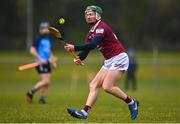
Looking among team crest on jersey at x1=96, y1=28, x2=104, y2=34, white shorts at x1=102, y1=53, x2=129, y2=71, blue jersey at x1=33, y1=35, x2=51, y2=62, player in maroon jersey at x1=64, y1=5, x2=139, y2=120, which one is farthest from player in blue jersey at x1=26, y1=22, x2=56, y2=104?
team crest on jersey at x1=96, y1=28, x2=104, y2=34

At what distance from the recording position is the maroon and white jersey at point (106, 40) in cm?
1306

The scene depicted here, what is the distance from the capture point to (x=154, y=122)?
12.8 m

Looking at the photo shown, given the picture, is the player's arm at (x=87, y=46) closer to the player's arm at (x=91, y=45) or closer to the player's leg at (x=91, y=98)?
the player's arm at (x=91, y=45)

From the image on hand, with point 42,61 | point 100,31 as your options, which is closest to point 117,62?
point 100,31

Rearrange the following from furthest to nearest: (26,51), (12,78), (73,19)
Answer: (73,19) < (26,51) < (12,78)

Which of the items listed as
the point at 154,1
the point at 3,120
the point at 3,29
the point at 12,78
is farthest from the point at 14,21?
the point at 3,120

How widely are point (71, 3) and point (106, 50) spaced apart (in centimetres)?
4616

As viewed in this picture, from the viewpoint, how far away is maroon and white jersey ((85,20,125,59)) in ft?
42.9

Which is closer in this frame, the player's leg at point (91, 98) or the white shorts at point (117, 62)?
the player's leg at point (91, 98)

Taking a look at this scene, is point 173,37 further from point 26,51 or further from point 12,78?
point 12,78

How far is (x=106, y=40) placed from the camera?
1325 centimetres

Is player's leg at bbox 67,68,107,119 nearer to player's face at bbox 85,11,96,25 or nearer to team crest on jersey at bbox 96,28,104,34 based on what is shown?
team crest on jersey at bbox 96,28,104,34

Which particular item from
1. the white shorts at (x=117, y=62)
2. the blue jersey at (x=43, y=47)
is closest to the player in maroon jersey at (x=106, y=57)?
the white shorts at (x=117, y=62)

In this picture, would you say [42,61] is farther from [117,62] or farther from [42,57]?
[117,62]
